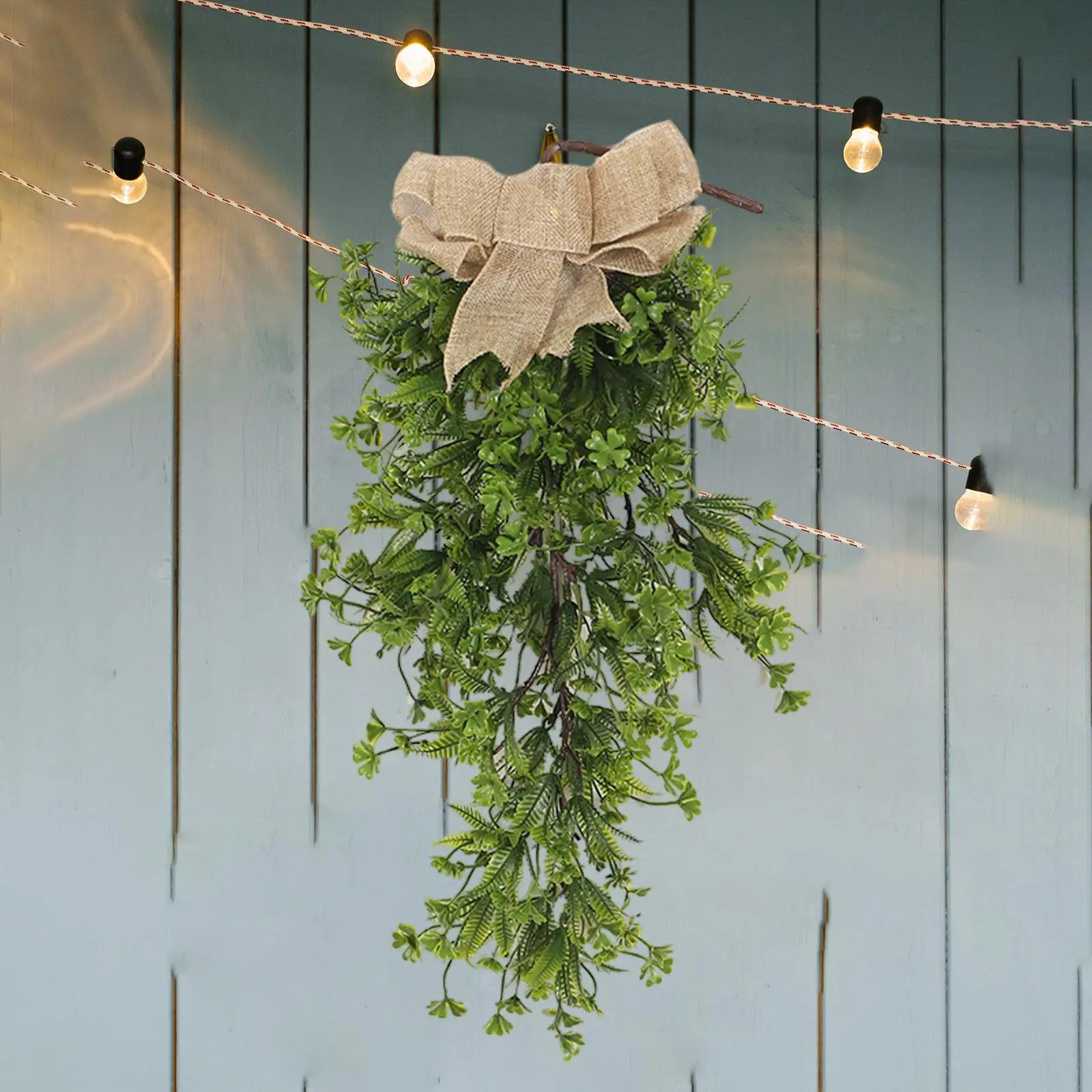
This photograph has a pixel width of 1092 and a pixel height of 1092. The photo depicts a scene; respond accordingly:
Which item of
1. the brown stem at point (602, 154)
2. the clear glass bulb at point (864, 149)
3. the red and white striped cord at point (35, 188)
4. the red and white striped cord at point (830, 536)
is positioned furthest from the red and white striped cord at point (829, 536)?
the red and white striped cord at point (35, 188)

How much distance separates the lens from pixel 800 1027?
123 centimetres

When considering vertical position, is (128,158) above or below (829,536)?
above

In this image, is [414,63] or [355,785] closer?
[414,63]

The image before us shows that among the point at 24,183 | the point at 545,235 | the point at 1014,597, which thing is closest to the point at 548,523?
the point at 545,235

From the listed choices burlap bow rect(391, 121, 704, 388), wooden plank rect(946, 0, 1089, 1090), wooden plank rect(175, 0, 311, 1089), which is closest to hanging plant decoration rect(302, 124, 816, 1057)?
burlap bow rect(391, 121, 704, 388)

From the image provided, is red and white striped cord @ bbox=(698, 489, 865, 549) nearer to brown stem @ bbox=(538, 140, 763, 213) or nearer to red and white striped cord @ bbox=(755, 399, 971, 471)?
red and white striped cord @ bbox=(755, 399, 971, 471)

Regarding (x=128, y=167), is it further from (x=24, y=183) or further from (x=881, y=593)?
(x=881, y=593)

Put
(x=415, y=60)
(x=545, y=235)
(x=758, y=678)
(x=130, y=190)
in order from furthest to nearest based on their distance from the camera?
1. (x=758, y=678)
2. (x=130, y=190)
3. (x=415, y=60)
4. (x=545, y=235)

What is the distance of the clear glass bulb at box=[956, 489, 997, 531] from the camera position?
1.14 metres

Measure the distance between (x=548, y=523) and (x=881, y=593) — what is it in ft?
2.25

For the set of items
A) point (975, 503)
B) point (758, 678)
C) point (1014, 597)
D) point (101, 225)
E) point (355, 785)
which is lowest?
point (355, 785)

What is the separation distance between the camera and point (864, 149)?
1029 mm

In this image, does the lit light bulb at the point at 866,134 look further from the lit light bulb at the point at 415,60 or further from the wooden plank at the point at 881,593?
the lit light bulb at the point at 415,60

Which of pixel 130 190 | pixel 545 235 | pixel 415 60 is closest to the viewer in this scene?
pixel 545 235
